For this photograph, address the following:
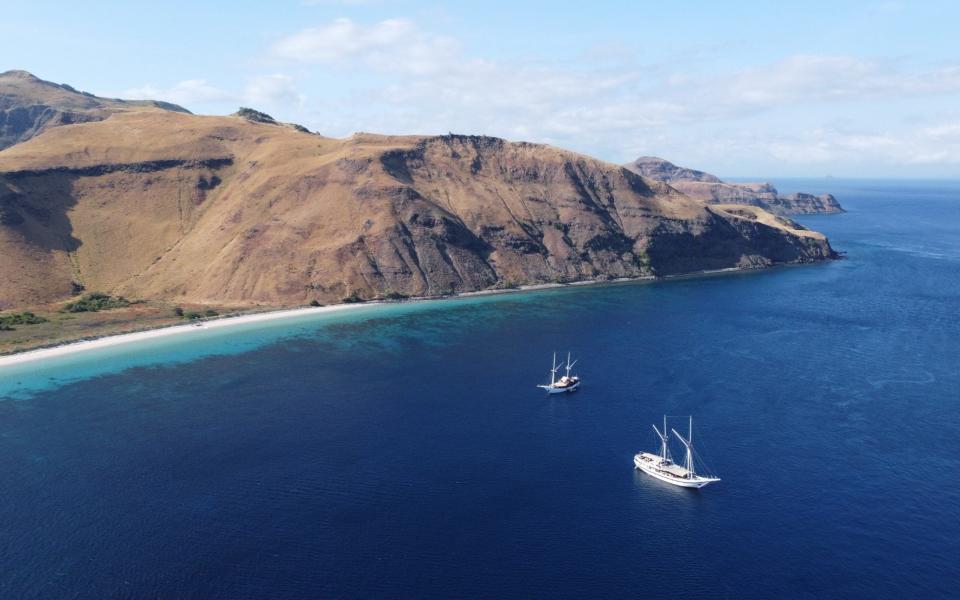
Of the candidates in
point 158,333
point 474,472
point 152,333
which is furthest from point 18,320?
point 474,472

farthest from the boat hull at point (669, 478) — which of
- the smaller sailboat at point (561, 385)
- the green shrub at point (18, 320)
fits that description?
the green shrub at point (18, 320)

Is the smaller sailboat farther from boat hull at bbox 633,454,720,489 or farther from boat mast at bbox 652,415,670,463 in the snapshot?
boat hull at bbox 633,454,720,489

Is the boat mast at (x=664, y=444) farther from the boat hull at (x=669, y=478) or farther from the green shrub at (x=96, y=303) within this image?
the green shrub at (x=96, y=303)

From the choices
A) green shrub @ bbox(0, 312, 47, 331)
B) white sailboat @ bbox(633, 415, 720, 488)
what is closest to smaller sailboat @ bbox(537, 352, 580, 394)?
white sailboat @ bbox(633, 415, 720, 488)

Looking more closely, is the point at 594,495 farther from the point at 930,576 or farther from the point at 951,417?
the point at 951,417

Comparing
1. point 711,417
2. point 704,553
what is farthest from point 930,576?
point 711,417

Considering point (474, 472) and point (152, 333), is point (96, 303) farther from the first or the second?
point (474, 472)
